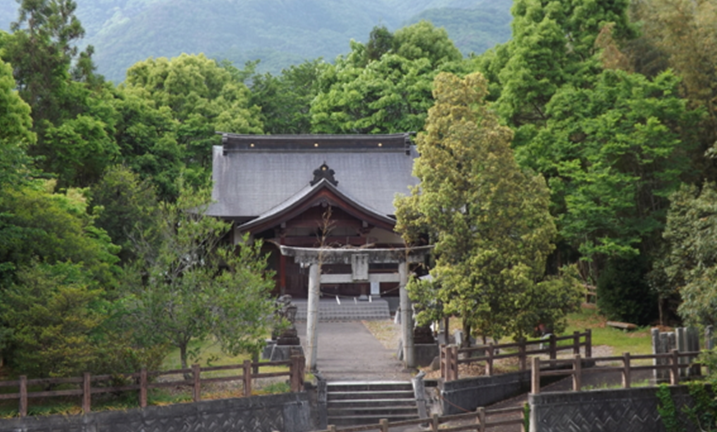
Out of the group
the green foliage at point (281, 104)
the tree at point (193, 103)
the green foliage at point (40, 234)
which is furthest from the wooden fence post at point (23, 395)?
the green foliage at point (281, 104)

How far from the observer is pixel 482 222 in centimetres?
1980

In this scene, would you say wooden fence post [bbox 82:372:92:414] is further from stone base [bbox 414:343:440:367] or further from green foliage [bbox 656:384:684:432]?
green foliage [bbox 656:384:684:432]

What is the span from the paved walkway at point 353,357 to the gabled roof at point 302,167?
28.1 feet

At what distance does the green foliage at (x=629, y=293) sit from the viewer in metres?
26.5

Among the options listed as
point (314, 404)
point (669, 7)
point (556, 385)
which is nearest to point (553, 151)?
point (669, 7)

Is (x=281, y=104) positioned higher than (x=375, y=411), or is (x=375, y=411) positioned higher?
(x=281, y=104)

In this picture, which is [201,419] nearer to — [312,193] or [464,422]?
[464,422]

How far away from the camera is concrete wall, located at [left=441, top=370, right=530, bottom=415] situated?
1839 centimetres

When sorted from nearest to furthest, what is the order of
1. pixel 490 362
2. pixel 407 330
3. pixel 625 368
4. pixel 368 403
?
pixel 625 368
pixel 368 403
pixel 490 362
pixel 407 330

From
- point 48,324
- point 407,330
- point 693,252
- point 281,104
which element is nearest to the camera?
point 48,324

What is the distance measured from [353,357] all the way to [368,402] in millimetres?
3745

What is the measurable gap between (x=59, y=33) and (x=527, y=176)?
17.7 meters

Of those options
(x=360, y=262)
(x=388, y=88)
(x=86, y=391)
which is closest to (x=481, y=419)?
(x=360, y=262)

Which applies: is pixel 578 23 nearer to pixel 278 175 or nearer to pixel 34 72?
pixel 278 175
